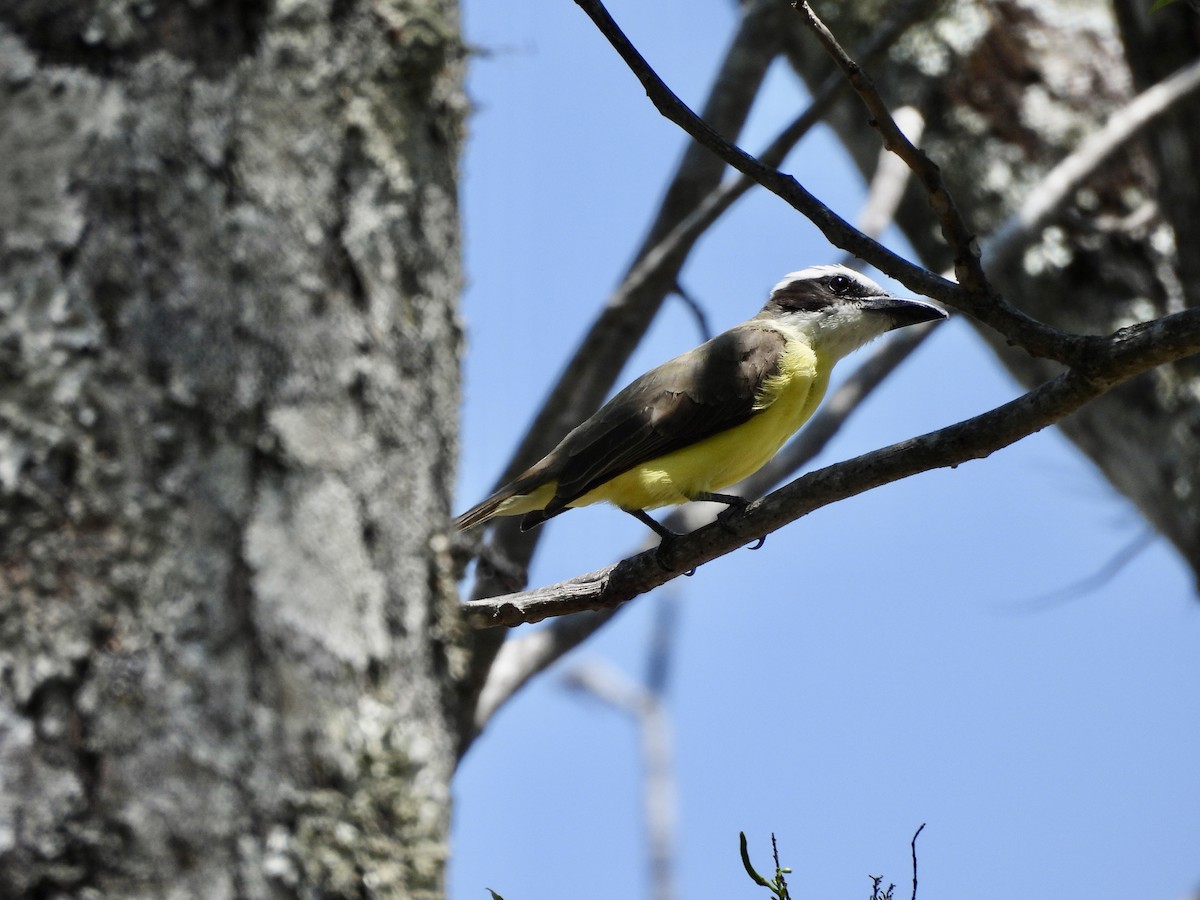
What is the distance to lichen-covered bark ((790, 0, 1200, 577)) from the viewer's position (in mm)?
6738

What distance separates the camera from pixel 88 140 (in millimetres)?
1884

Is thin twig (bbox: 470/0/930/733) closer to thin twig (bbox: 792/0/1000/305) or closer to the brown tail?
the brown tail

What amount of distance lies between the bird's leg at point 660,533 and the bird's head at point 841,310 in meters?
1.24

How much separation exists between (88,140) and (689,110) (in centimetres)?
163

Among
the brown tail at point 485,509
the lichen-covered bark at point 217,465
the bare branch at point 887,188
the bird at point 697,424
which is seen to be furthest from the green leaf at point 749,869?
the bare branch at point 887,188

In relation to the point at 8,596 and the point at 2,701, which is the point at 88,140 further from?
the point at 2,701

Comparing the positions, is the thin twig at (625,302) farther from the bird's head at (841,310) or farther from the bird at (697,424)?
the bird's head at (841,310)

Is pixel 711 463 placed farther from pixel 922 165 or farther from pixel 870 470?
pixel 922 165

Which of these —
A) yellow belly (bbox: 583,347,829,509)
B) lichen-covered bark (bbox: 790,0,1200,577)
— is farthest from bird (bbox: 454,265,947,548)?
lichen-covered bark (bbox: 790,0,1200,577)

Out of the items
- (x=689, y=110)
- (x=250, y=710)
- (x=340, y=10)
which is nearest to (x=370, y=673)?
(x=250, y=710)

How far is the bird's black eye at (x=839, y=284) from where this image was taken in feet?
21.5

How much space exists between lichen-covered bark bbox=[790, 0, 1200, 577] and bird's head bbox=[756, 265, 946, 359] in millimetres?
962

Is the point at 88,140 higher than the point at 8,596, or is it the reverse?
the point at 88,140

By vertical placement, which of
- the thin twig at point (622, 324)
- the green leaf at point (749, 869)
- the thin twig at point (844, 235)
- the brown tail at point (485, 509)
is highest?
the thin twig at point (622, 324)
